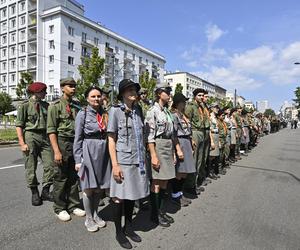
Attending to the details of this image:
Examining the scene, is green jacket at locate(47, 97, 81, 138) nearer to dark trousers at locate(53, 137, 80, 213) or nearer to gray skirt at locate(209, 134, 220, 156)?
dark trousers at locate(53, 137, 80, 213)

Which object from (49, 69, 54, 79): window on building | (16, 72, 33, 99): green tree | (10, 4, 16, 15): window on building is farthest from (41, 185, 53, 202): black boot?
(10, 4, 16, 15): window on building

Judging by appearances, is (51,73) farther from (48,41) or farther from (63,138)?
(63,138)

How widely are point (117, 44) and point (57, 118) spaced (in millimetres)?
60353

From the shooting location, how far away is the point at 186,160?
16.8 ft

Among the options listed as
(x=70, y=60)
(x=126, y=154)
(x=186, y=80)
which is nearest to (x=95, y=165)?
(x=126, y=154)

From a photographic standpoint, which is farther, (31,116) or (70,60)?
(70,60)

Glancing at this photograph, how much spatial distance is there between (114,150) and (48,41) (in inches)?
2065

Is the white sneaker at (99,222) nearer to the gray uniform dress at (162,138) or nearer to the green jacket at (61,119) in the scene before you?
the gray uniform dress at (162,138)

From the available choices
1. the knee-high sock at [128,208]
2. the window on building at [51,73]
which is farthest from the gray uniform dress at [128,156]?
the window on building at [51,73]

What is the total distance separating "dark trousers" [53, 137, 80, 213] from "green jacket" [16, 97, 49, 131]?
84 cm

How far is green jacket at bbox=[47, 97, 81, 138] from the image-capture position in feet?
14.2

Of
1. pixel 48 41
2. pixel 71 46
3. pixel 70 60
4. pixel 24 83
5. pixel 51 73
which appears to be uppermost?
pixel 48 41

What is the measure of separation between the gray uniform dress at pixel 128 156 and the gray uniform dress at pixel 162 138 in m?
0.56

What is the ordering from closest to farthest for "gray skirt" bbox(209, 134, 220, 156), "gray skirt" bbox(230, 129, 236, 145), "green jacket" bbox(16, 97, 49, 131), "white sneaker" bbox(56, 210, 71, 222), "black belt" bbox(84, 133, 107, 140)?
"black belt" bbox(84, 133, 107, 140), "white sneaker" bbox(56, 210, 71, 222), "green jacket" bbox(16, 97, 49, 131), "gray skirt" bbox(209, 134, 220, 156), "gray skirt" bbox(230, 129, 236, 145)
